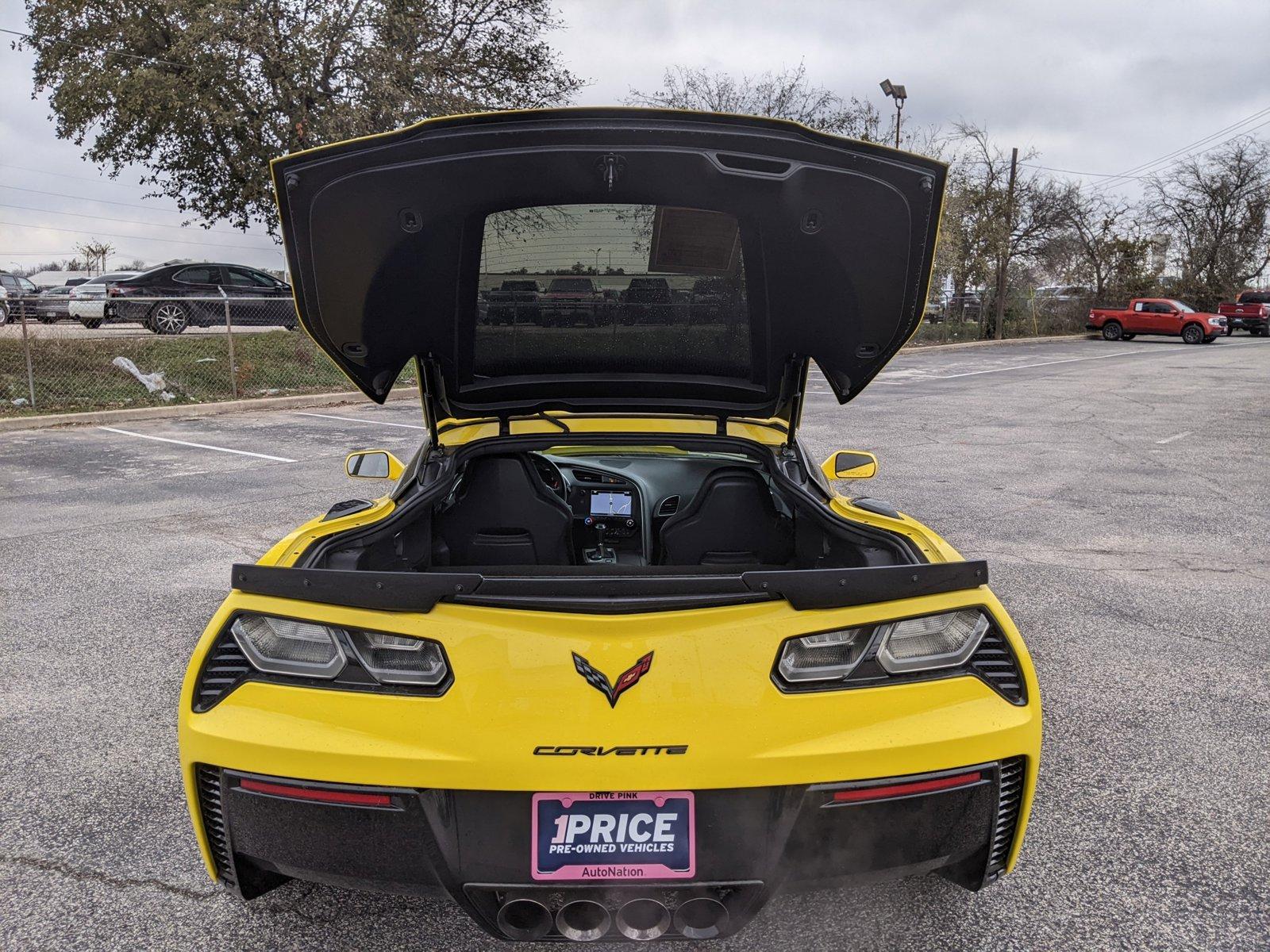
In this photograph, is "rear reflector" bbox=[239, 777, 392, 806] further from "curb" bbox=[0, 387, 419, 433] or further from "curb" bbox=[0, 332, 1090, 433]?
"curb" bbox=[0, 387, 419, 433]

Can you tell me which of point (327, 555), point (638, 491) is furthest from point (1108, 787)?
point (327, 555)

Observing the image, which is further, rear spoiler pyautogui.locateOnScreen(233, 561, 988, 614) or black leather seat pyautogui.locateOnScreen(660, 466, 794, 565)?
black leather seat pyautogui.locateOnScreen(660, 466, 794, 565)

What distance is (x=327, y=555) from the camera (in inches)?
97.1

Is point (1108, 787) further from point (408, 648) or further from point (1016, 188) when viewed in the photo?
point (1016, 188)

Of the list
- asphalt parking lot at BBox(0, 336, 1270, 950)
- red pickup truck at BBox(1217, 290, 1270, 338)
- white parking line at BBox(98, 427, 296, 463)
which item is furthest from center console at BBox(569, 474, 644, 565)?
red pickup truck at BBox(1217, 290, 1270, 338)

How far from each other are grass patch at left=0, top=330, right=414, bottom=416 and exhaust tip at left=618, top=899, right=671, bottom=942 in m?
11.8

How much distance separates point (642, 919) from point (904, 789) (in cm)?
54

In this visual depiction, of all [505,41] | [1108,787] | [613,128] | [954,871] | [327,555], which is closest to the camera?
[954,871]

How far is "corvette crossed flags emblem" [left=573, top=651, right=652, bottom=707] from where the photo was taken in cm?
174

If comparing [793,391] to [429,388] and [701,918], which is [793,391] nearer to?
[429,388]

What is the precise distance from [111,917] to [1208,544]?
6.12 metres

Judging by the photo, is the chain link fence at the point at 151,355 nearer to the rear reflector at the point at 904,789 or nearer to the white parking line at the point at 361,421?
the white parking line at the point at 361,421

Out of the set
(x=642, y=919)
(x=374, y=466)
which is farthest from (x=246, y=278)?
(x=642, y=919)

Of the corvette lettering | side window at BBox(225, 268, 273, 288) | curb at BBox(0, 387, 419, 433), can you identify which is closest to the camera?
the corvette lettering
